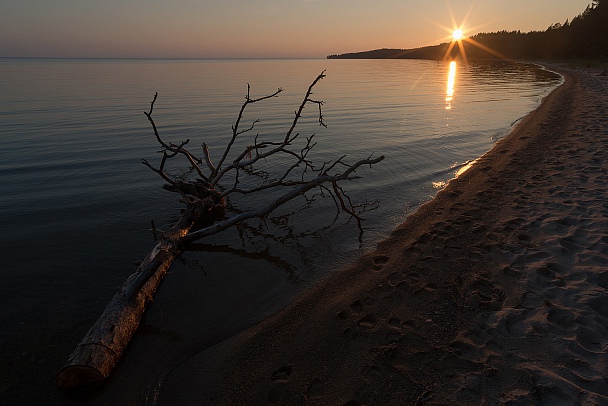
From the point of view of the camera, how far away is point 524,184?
945cm

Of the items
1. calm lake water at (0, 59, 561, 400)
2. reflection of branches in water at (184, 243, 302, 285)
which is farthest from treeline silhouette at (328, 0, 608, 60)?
reflection of branches in water at (184, 243, 302, 285)

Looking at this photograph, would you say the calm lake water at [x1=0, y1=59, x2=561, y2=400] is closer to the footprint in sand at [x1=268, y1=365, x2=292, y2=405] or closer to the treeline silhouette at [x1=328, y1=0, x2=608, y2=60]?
the footprint in sand at [x1=268, y1=365, x2=292, y2=405]

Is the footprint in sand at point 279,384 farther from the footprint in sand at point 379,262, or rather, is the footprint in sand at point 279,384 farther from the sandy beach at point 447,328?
the footprint in sand at point 379,262

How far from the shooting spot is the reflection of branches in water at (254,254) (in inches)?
262

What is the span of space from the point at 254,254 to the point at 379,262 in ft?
8.27

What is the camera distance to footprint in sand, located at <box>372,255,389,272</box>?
6.38 m

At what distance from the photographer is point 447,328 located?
457 cm

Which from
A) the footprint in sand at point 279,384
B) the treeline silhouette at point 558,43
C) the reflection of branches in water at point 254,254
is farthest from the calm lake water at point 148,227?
the treeline silhouette at point 558,43

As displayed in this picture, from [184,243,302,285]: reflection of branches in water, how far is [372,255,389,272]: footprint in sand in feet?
4.60

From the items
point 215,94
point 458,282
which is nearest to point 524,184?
point 458,282

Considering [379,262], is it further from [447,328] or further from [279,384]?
[279,384]

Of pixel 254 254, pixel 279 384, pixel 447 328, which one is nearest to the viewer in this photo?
pixel 279 384

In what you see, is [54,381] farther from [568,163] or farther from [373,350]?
[568,163]

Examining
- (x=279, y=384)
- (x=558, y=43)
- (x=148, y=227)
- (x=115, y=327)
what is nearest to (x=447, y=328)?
(x=279, y=384)
